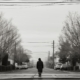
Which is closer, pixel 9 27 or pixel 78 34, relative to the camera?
pixel 78 34

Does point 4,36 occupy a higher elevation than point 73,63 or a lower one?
higher

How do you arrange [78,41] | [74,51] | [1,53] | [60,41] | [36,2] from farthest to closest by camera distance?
1. [60,41]
2. [1,53]
3. [74,51]
4. [78,41]
5. [36,2]

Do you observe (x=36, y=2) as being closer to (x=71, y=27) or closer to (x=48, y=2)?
(x=48, y=2)

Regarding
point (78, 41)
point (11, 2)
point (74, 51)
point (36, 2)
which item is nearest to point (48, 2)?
point (36, 2)

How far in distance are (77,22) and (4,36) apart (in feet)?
44.5

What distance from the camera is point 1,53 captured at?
52188mm

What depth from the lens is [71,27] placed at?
4838cm

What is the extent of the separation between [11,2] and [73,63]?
151 ft

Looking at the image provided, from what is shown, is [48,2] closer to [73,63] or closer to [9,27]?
[9,27]

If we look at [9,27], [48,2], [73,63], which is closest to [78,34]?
[9,27]

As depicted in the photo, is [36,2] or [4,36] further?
[4,36]

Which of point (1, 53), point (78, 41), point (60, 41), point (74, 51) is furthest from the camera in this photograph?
point (60, 41)

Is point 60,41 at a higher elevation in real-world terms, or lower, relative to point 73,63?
higher

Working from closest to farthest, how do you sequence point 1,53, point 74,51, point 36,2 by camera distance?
point 36,2 < point 74,51 < point 1,53
